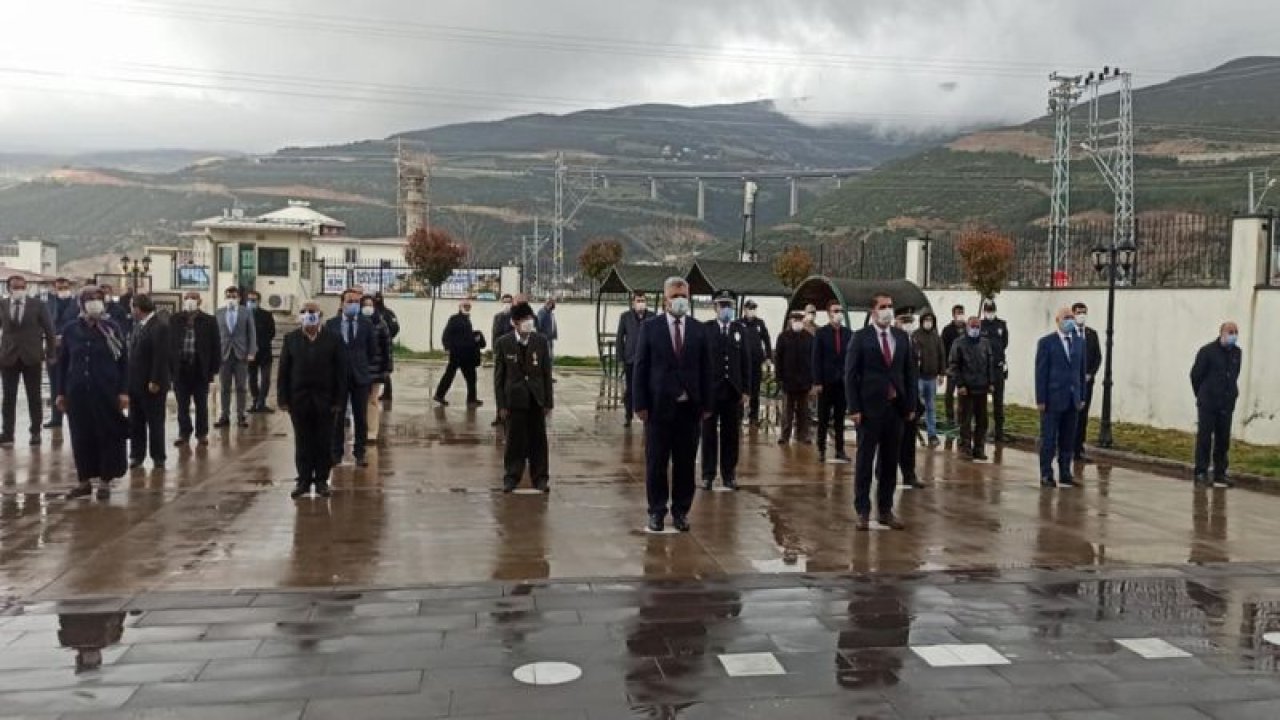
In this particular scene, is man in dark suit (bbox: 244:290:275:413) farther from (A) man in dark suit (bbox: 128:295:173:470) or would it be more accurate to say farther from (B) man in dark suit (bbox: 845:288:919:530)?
(B) man in dark suit (bbox: 845:288:919:530)

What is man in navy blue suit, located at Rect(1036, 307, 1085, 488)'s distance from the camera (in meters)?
11.8

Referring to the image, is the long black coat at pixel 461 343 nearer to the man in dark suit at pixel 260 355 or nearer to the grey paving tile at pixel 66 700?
the man in dark suit at pixel 260 355

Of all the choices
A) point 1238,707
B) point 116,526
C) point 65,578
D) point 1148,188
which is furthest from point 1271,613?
point 1148,188

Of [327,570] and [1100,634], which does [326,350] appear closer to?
[327,570]

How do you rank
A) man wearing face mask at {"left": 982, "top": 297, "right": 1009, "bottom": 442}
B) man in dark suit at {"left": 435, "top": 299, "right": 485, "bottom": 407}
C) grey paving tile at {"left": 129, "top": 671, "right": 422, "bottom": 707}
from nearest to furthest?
grey paving tile at {"left": 129, "top": 671, "right": 422, "bottom": 707}
man wearing face mask at {"left": 982, "top": 297, "right": 1009, "bottom": 442}
man in dark suit at {"left": 435, "top": 299, "right": 485, "bottom": 407}

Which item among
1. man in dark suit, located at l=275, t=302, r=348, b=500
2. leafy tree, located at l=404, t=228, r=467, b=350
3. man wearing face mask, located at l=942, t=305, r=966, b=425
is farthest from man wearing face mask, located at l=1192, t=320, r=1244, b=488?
leafy tree, located at l=404, t=228, r=467, b=350

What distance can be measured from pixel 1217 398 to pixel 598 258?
26240 mm

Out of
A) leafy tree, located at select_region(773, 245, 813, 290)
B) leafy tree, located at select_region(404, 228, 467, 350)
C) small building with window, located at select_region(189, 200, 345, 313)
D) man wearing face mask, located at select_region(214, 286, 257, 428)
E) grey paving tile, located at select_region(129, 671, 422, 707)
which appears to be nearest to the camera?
grey paving tile, located at select_region(129, 671, 422, 707)

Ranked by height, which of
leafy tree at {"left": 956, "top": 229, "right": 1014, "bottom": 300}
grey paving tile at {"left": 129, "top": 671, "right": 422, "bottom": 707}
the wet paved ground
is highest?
leafy tree at {"left": 956, "top": 229, "right": 1014, "bottom": 300}

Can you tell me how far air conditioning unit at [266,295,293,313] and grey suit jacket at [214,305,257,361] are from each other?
1328 inches

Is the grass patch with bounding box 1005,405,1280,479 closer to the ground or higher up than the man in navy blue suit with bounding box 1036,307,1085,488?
closer to the ground

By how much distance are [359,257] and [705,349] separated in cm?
5915

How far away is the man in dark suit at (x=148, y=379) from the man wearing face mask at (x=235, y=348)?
323cm

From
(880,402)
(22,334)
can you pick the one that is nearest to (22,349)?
(22,334)
